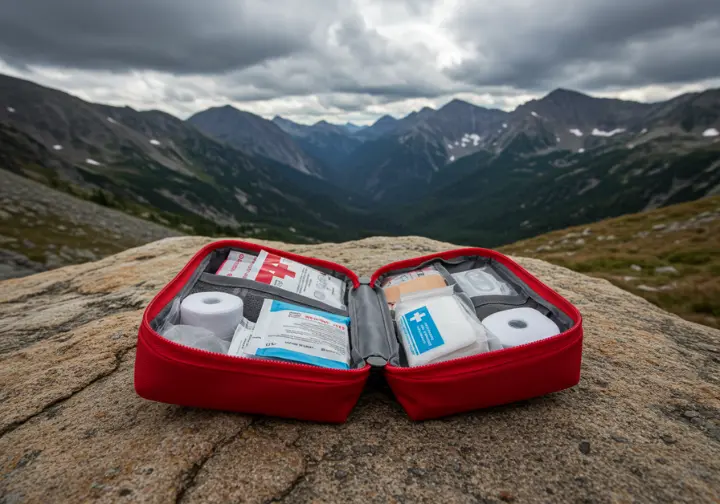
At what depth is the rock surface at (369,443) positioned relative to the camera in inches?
131

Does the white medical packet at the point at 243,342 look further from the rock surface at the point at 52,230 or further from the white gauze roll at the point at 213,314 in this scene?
the rock surface at the point at 52,230

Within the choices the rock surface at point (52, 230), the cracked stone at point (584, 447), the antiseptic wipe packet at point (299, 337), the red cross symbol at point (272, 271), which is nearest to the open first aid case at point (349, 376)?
the antiseptic wipe packet at point (299, 337)

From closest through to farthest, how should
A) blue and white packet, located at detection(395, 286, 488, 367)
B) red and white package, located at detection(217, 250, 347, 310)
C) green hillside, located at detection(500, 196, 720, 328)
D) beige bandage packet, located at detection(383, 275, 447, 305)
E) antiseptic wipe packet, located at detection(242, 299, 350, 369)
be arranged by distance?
antiseptic wipe packet, located at detection(242, 299, 350, 369)
blue and white packet, located at detection(395, 286, 488, 367)
red and white package, located at detection(217, 250, 347, 310)
beige bandage packet, located at detection(383, 275, 447, 305)
green hillside, located at detection(500, 196, 720, 328)

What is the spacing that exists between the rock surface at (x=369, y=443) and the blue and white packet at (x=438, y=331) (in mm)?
642

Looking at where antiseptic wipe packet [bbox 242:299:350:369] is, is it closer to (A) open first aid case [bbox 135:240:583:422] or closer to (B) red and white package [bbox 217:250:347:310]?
(A) open first aid case [bbox 135:240:583:422]

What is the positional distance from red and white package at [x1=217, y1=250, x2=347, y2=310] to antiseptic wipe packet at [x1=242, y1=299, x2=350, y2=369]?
26.2 inches

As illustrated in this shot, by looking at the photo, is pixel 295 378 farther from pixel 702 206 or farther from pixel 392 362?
pixel 702 206

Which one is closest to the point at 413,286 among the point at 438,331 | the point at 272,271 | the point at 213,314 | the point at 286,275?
the point at 438,331

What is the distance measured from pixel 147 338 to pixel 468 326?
126 inches

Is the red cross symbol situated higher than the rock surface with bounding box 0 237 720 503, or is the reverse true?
the red cross symbol

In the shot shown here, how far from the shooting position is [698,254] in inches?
705

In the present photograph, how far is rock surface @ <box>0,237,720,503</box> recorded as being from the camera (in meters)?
3.33

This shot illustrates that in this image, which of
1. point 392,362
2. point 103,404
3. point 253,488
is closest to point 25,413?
point 103,404

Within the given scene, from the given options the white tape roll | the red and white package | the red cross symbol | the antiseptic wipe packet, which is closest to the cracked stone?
the white tape roll
